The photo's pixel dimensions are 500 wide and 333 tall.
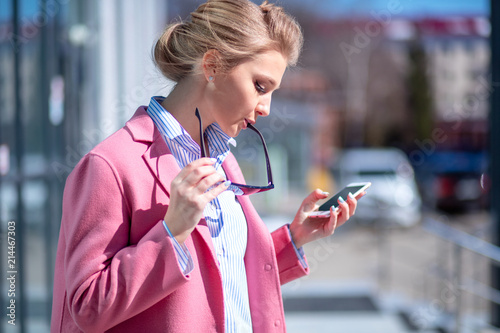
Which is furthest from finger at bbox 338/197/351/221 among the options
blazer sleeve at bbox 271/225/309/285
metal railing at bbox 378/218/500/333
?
metal railing at bbox 378/218/500/333

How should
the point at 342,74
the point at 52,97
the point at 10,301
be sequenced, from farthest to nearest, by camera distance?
the point at 342,74
the point at 52,97
the point at 10,301

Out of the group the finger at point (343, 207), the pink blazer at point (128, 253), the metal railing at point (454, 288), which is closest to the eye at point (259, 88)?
the pink blazer at point (128, 253)

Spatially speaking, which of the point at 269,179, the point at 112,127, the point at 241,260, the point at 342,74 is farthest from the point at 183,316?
the point at 342,74

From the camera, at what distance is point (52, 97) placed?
111 inches

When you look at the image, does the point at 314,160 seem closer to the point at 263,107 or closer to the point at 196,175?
the point at 263,107

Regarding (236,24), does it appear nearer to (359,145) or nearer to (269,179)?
(269,179)

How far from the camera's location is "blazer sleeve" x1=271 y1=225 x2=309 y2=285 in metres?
1.35

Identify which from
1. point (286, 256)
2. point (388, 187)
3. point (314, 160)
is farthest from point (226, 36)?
point (314, 160)

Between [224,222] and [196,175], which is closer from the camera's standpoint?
[196,175]

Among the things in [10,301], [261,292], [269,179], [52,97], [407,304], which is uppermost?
[52,97]

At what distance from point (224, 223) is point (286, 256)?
0.25 m

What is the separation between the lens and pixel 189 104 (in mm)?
1132

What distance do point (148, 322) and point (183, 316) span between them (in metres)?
0.06

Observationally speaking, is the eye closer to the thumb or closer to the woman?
the woman
